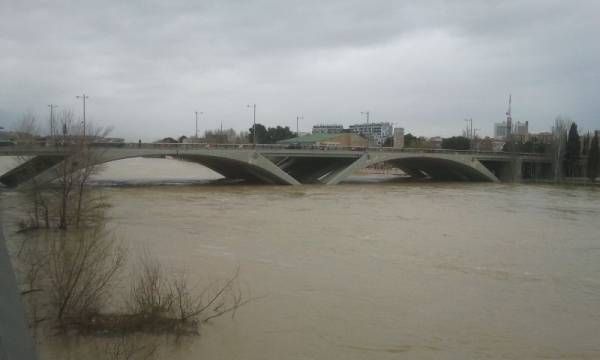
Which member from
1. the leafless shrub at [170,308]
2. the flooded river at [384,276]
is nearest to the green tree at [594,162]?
the flooded river at [384,276]

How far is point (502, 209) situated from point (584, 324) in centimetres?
1982

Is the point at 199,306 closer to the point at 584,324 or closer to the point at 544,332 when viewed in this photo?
the point at 544,332

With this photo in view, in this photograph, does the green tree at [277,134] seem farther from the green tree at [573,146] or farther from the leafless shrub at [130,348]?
the leafless shrub at [130,348]

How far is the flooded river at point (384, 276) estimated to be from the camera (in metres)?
8.09

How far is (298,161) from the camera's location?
50969 millimetres

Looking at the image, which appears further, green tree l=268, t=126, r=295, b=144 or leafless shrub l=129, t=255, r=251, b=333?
green tree l=268, t=126, r=295, b=144

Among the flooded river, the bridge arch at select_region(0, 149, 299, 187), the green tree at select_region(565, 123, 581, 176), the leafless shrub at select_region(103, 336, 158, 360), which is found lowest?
the flooded river

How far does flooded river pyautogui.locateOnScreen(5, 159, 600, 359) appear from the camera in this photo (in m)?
8.09

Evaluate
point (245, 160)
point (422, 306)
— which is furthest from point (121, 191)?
point (422, 306)

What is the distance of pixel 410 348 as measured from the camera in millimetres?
7996

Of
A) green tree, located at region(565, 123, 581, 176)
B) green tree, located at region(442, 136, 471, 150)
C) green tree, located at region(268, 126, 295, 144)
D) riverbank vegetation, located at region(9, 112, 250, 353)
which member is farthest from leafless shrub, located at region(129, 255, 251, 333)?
green tree, located at region(268, 126, 295, 144)

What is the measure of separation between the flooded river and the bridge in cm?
420

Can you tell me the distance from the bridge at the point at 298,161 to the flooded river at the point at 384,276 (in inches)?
165

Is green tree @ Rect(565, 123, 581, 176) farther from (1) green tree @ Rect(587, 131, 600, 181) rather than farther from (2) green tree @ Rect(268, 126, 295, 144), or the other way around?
(2) green tree @ Rect(268, 126, 295, 144)
